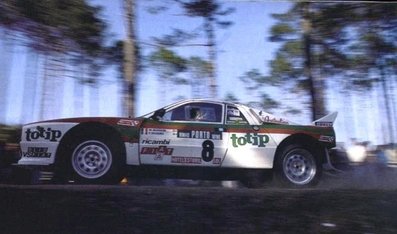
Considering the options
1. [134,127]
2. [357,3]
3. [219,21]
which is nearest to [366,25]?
[357,3]

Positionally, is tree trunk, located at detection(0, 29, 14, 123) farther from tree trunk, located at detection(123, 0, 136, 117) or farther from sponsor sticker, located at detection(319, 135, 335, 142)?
sponsor sticker, located at detection(319, 135, 335, 142)

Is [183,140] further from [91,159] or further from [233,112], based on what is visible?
[91,159]

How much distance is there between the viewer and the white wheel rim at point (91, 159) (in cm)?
848

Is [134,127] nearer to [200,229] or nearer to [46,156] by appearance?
[46,156]

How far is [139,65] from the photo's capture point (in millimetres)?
9523

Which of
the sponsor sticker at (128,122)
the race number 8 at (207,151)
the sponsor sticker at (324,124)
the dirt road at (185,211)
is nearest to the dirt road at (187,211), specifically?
the dirt road at (185,211)

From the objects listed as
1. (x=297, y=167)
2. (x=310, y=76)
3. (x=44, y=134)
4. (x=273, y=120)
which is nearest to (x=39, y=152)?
(x=44, y=134)

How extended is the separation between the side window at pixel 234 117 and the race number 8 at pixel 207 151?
0.48 metres

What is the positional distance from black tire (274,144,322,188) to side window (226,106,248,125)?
32.4 inches

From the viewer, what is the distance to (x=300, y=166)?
9086 mm

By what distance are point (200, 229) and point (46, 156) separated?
301cm

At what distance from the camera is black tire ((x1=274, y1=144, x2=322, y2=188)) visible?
351 inches

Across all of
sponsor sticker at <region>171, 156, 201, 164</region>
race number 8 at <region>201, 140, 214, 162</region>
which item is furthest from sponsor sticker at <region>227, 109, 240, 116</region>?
sponsor sticker at <region>171, 156, 201, 164</region>

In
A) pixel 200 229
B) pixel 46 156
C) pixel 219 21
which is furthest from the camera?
pixel 219 21
